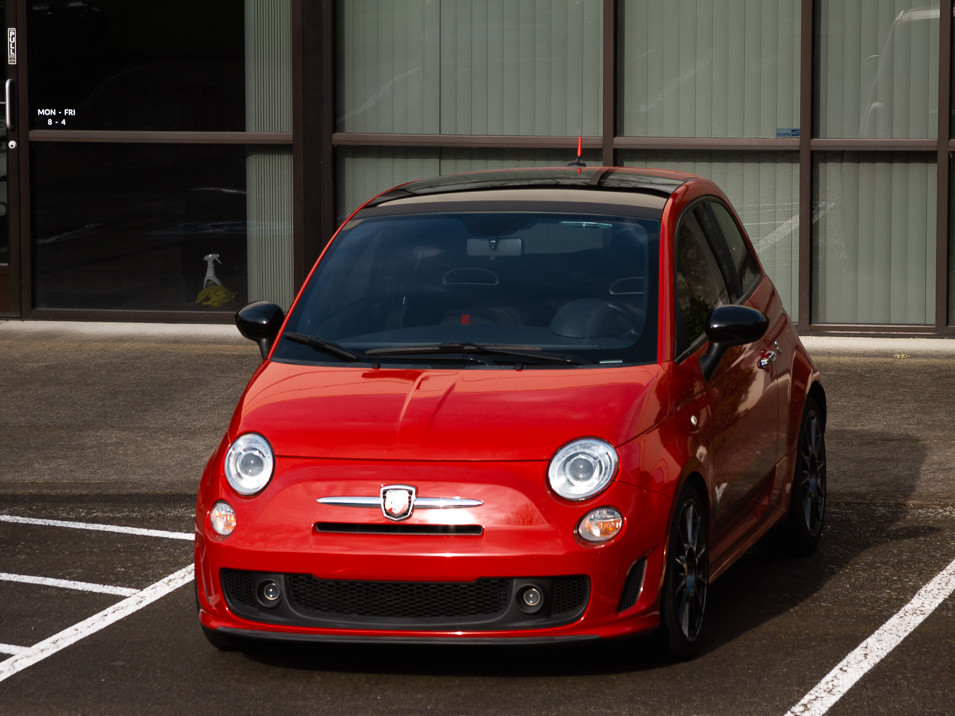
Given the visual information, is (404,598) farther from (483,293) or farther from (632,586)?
(483,293)

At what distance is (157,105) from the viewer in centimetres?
1313

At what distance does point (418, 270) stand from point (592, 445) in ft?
4.55

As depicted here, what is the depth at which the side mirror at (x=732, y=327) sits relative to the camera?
5.53 m

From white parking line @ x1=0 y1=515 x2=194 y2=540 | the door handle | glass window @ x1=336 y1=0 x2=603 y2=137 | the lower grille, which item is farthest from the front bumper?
the door handle

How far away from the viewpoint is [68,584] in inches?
248

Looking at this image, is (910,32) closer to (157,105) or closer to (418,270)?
(157,105)

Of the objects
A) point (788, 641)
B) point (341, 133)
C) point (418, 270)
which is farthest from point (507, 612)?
point (341, 133)

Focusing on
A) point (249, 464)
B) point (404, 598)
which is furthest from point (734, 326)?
point (249, 464)

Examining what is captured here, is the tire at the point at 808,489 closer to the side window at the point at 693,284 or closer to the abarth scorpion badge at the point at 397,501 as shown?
the side window at the point at 693,284

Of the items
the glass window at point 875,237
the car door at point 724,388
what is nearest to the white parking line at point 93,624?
the car door at point 724,388

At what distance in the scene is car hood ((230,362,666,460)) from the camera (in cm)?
490

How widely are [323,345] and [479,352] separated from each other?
0.57m

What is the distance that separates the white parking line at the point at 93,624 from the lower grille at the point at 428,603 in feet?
3.20

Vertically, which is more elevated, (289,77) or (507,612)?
(289,77)
